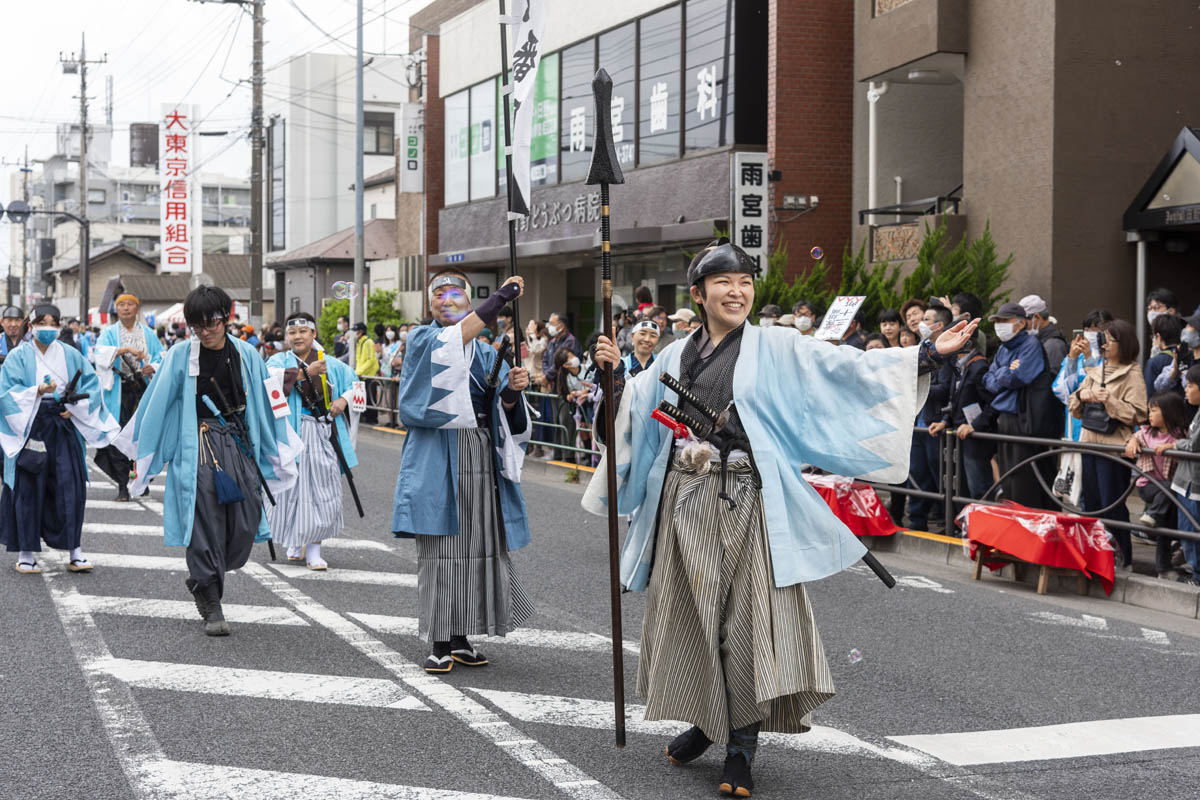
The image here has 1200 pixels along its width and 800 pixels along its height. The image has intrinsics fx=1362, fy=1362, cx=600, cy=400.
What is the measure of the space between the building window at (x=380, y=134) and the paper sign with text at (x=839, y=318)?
41.7 meters

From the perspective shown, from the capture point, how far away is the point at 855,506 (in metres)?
10.6

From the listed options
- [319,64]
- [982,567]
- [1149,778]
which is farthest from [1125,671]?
[319,64]

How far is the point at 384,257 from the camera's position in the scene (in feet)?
144

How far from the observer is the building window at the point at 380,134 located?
2020 inches

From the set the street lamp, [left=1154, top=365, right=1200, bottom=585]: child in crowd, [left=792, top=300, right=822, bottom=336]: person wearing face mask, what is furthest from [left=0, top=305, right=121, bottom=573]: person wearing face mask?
the street lamp

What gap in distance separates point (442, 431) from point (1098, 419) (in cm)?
555

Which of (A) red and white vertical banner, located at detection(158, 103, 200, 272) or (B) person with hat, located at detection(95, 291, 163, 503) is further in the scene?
(A) red and white vertical banner, located at detection(158, 103, 200, 272)

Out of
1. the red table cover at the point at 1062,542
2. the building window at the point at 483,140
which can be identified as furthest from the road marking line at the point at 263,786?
the building window at the point at 483,140

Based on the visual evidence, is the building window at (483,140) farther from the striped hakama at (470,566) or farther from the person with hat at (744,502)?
the person with hat at (744,502)

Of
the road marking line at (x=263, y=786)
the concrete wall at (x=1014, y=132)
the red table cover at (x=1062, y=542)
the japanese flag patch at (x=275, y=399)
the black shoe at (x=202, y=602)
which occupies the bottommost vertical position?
the road marking line at (x=263, y=786)

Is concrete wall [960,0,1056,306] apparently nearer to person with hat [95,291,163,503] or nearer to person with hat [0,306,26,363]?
person with hat [95,291,163,503]

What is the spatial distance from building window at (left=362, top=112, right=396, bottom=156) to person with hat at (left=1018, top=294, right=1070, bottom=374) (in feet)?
136

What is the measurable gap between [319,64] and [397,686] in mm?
48978

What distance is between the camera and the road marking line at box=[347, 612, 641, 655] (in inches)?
277
